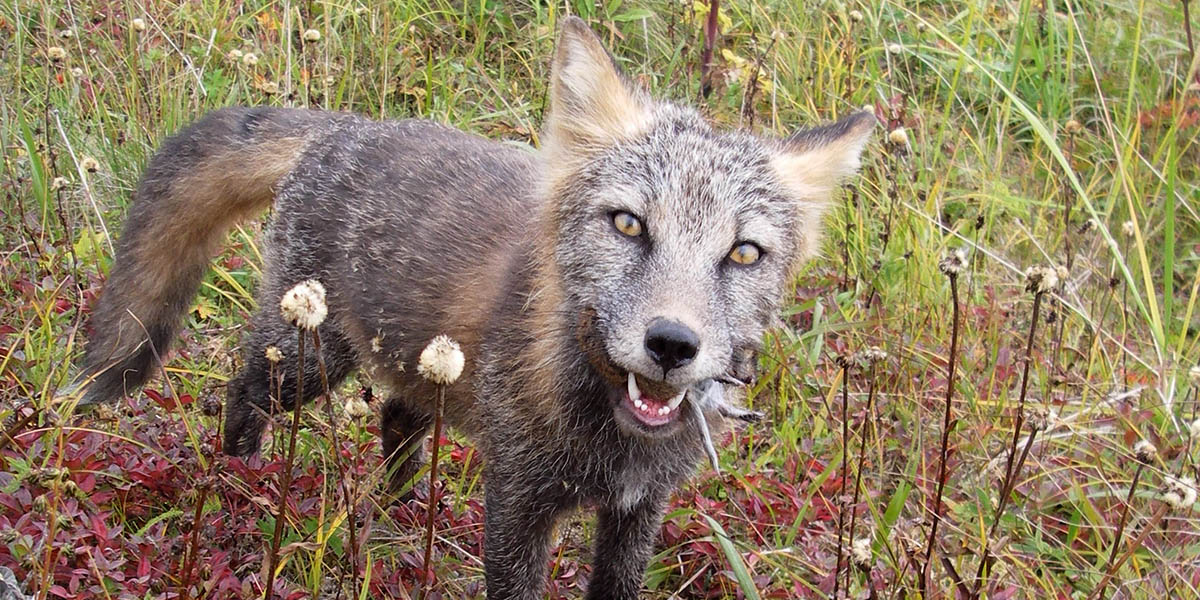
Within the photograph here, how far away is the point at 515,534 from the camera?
3.37 m

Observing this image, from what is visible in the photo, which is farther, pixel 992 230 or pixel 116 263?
pixel 992 230

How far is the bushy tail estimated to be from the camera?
410cm

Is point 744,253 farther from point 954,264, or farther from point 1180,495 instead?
point 1180,495

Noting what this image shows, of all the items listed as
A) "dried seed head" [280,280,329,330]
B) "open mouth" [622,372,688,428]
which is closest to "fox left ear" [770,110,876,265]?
"open mouth" [622,372,688,428]

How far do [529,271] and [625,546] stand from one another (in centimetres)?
96

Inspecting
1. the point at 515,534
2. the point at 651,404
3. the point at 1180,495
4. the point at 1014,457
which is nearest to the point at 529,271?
the point at 651,404

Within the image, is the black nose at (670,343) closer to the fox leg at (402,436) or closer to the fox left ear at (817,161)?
the fox left ear at (817,161)

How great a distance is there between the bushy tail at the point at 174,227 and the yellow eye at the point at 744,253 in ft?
6.69

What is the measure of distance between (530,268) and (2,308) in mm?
2601

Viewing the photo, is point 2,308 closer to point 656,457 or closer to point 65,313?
point 65,313

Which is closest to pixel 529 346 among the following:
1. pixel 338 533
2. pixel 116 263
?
pixel 338 533

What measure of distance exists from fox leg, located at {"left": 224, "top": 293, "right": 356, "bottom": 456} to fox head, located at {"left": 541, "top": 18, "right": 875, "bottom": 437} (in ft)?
4.08

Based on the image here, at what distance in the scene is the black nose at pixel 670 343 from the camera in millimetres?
2646

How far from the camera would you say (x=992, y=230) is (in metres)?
6.02
